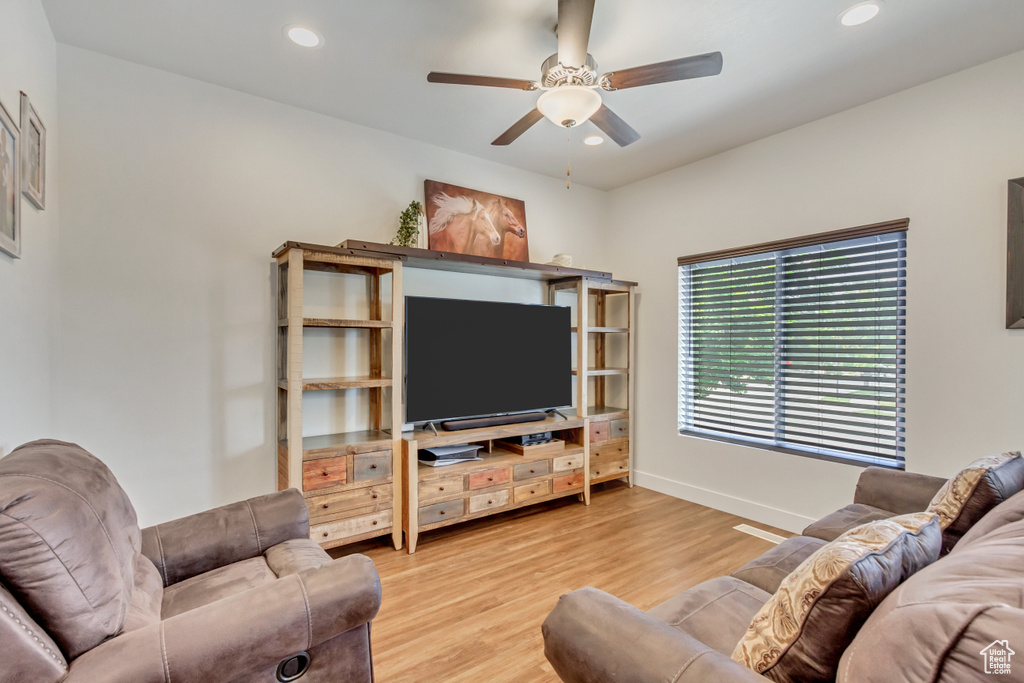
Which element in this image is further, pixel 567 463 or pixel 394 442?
pixel 567 463

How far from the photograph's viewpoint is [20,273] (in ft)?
5.93

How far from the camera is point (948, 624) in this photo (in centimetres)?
67

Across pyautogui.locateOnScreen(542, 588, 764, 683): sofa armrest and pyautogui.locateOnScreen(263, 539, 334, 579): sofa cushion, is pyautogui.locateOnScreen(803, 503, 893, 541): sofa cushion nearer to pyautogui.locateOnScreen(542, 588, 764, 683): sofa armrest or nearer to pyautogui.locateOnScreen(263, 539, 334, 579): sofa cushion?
pyautogui.locateOnScreen(542, 588, 764, 683): sofa armrest

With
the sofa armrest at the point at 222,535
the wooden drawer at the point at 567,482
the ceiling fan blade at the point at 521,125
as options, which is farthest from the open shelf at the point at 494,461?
the ceiling fan blade at the point at 521,125

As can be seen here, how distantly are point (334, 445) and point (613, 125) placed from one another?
92.7 inches

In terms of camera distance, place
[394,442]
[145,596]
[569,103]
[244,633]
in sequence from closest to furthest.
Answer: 1. [244,633]
2. [145,596]
3. [569,103]
4. [394,442]

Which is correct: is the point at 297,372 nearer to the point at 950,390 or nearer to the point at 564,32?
the point at 564,32

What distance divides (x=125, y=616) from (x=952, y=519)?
2403 millimetres

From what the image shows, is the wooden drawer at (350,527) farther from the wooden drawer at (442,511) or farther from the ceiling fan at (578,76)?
the ceiling fan at (578,76)

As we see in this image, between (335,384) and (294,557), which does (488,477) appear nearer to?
(335,384)

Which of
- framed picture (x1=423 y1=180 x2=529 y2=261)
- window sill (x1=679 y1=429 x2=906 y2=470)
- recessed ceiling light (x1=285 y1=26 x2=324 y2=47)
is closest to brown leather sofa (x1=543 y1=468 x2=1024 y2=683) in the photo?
window sill (x1=679 y1=429 x2=906 y2=470)

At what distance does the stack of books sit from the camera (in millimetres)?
3131

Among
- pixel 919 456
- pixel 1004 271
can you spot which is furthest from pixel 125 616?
pixel 1004 271

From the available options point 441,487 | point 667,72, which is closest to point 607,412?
point 441,487
